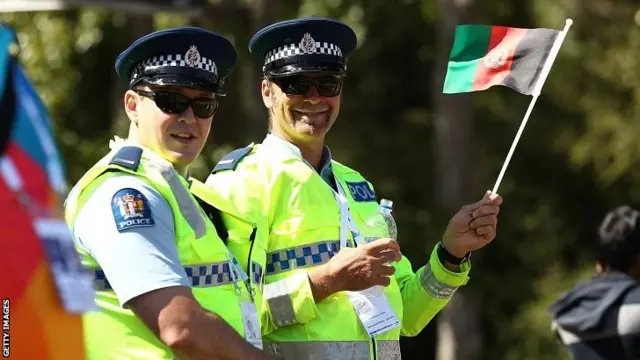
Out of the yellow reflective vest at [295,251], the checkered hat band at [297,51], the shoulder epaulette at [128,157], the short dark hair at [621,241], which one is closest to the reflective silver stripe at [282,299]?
the yellow reflective vest at [295,251]

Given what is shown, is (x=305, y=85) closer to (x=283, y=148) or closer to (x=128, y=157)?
(x=283, y=148)

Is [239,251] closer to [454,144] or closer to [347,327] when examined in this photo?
[347,327]

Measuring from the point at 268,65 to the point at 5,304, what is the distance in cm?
206

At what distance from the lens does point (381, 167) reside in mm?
17297

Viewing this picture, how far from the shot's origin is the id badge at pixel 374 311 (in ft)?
14.0

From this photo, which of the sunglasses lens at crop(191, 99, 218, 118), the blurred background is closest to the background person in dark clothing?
the sunglasses lens at crop(191, 99, 218, 118)

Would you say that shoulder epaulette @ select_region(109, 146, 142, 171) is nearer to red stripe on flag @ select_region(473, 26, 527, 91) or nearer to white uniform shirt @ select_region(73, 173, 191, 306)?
white uniform shirt @ select_region(73, 173, 191, 306)

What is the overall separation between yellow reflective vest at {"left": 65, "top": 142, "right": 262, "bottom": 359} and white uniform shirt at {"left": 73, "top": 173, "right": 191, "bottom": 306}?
0.05 m

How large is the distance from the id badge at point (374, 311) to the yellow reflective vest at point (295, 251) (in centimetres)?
2

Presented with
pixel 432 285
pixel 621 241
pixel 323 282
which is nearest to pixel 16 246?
pixel 323 282

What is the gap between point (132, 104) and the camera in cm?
A: 375

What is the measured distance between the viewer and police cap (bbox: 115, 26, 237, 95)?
367 cm

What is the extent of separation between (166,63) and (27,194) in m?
1.46

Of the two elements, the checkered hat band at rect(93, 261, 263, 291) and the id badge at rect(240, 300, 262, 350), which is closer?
the checkered hat band at rect(93, 261, 263, 291)
